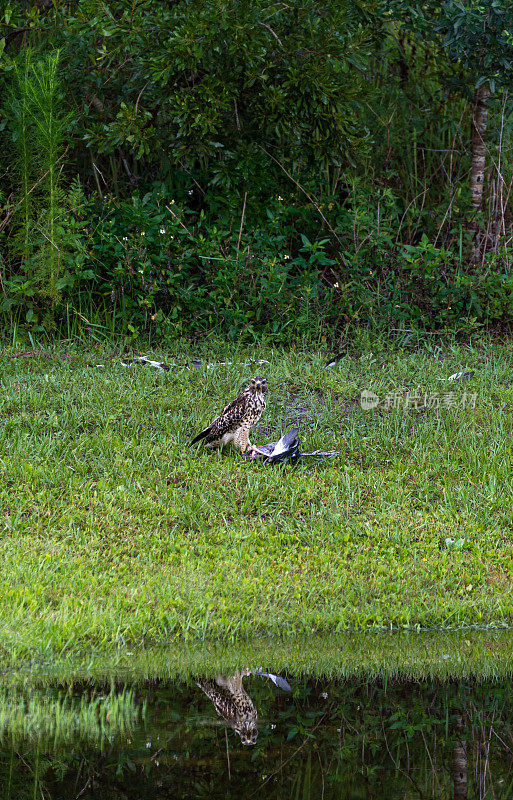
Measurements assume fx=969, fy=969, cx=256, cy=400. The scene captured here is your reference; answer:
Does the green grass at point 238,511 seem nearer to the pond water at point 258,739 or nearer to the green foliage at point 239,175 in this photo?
the pond water at point 258,739

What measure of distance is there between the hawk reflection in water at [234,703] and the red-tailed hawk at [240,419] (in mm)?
2543

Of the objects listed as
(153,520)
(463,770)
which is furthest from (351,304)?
(463,770)

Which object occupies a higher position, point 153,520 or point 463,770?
point 463,770

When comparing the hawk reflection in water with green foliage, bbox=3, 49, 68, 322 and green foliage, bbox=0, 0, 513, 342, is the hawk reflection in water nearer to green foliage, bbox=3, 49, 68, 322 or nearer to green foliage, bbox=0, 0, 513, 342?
green foliage, bbox=0, 0, 513, 342

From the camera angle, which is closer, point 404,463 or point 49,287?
point 404,463

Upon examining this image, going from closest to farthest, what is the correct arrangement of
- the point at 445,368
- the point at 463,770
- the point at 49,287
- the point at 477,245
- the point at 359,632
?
the point at 463,770
the point at 359,632
the point at 445,368
the point at 49,287
the point at 477,245

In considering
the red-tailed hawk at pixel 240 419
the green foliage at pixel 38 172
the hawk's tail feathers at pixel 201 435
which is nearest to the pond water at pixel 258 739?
the red-tailed hawk at pixel 240 419

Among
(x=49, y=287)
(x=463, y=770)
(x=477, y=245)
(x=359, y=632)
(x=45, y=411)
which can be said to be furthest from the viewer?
(x=477, y=245)

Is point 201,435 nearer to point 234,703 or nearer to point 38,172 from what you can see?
point 234,703

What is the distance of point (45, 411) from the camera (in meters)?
7.31

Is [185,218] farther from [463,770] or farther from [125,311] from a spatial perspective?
[463,770]

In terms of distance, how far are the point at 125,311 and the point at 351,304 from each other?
2.27m

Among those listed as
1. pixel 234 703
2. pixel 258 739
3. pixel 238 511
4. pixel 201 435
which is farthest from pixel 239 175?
pixel 258 739

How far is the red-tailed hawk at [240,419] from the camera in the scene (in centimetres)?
648
